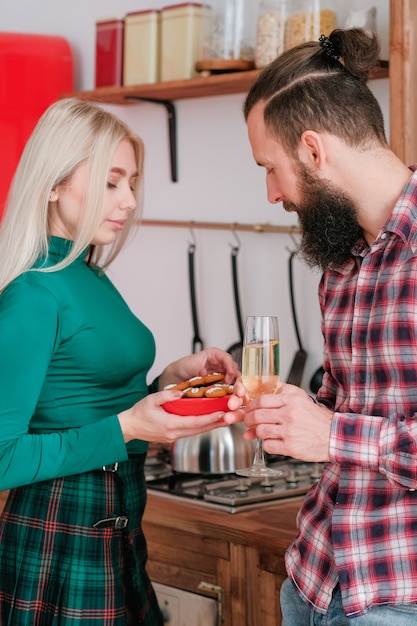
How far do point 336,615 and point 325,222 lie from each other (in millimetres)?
613

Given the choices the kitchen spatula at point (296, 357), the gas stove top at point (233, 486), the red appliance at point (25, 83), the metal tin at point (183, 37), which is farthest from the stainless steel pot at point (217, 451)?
the red appliance at point (25, 83)

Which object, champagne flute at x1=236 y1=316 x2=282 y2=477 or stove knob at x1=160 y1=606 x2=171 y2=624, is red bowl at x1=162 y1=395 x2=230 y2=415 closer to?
champagne flute at x1=236 y1=316 x2=282 y2=477

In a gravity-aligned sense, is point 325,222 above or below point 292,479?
above

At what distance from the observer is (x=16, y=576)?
6.44ft

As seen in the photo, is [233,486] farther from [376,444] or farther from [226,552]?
[376,444]

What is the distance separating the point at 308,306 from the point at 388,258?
1321 millimetres

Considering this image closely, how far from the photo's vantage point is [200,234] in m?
3.21

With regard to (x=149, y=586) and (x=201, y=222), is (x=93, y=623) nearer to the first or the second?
(x=149, y=586)

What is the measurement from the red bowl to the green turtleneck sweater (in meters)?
0.12

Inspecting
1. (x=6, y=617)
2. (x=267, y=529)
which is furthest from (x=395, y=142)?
(x=6, y=617)

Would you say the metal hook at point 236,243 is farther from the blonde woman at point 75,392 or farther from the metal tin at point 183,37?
the blonde woman at point 75,392

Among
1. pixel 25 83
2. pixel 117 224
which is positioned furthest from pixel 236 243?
pixel 117 224

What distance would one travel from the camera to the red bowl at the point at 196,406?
5.84 feet

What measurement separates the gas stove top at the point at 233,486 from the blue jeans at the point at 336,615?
643 millimetres
